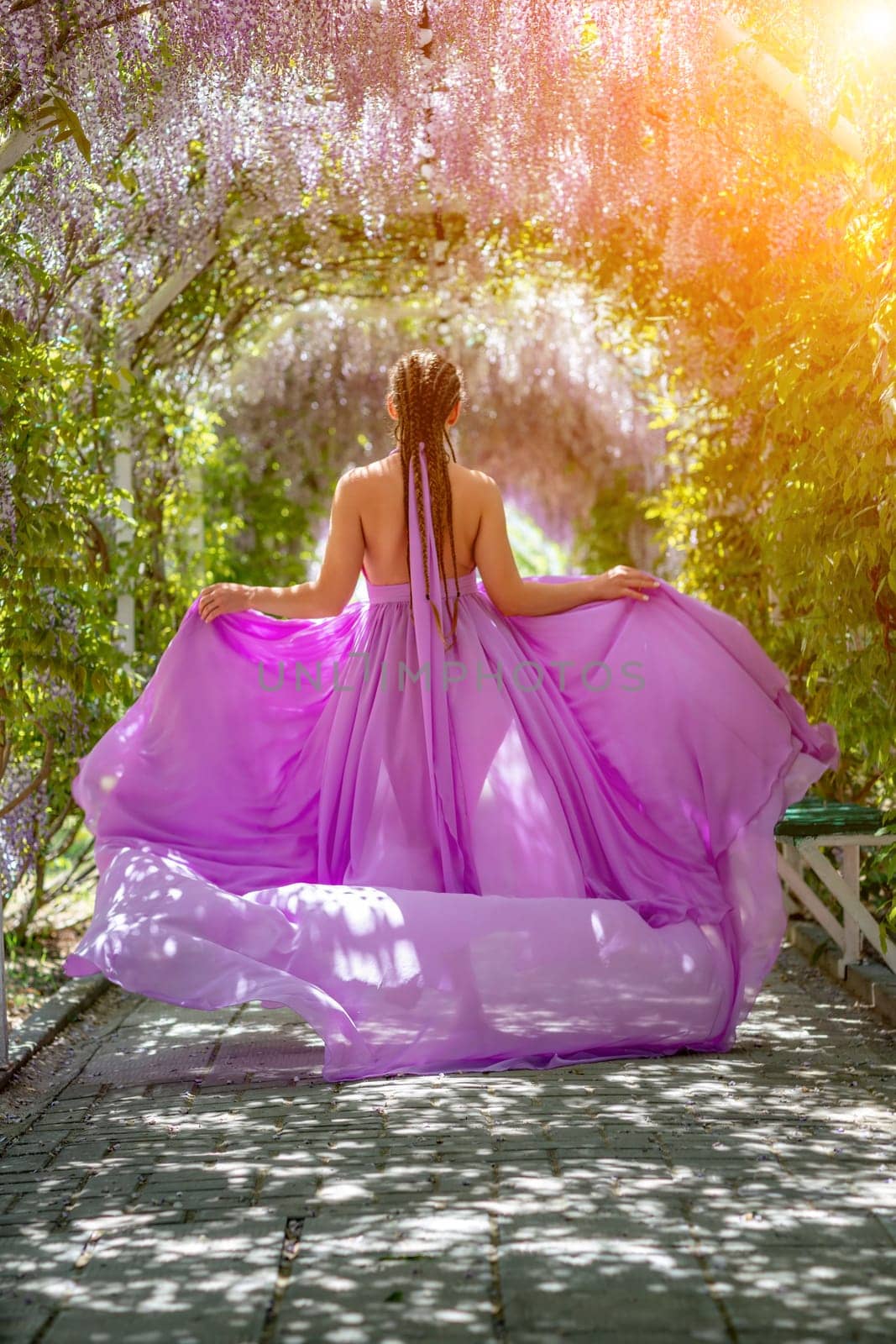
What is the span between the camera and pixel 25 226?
4082mm

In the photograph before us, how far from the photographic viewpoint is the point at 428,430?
3.78m

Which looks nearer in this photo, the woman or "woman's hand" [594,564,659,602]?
the woman

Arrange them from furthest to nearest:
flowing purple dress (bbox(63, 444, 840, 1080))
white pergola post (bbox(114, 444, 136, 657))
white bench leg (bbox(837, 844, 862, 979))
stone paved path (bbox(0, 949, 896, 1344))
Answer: white pergola post (bbox(114, 444, 136, 657)), white bench leg (bbox(837, 844, 862, 979)), flowing purple dress (bbox(63, 444, 840, 1080)), stone paved path (bbox(0, 949, 896, 1344))

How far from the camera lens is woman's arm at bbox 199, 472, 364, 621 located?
3.75m

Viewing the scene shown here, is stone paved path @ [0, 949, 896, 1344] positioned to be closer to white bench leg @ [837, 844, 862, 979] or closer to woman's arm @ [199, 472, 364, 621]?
white bench leg @ [837, 844, 862, 979]

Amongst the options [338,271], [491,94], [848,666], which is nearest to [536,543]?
[338,271]

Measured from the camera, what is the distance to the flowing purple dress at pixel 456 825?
3.22m

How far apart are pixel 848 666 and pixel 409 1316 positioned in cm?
233

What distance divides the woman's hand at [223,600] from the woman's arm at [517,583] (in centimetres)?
59

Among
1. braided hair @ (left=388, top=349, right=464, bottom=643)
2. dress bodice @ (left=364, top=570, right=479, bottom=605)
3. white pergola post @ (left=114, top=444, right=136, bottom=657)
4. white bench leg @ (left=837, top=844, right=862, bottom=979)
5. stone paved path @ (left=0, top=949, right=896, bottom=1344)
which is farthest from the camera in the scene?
white pergola post @ (left=114, top=444, right=136, bottom=657)

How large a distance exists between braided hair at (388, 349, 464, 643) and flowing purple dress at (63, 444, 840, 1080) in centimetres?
4

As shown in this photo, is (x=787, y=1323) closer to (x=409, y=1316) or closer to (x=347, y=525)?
(x=409, y=1316)

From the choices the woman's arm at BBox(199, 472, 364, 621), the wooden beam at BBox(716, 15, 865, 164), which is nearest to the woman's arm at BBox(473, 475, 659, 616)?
the woman's arm at BBox(199, 472, 364, 621)

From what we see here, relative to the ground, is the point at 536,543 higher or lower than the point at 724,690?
higher
